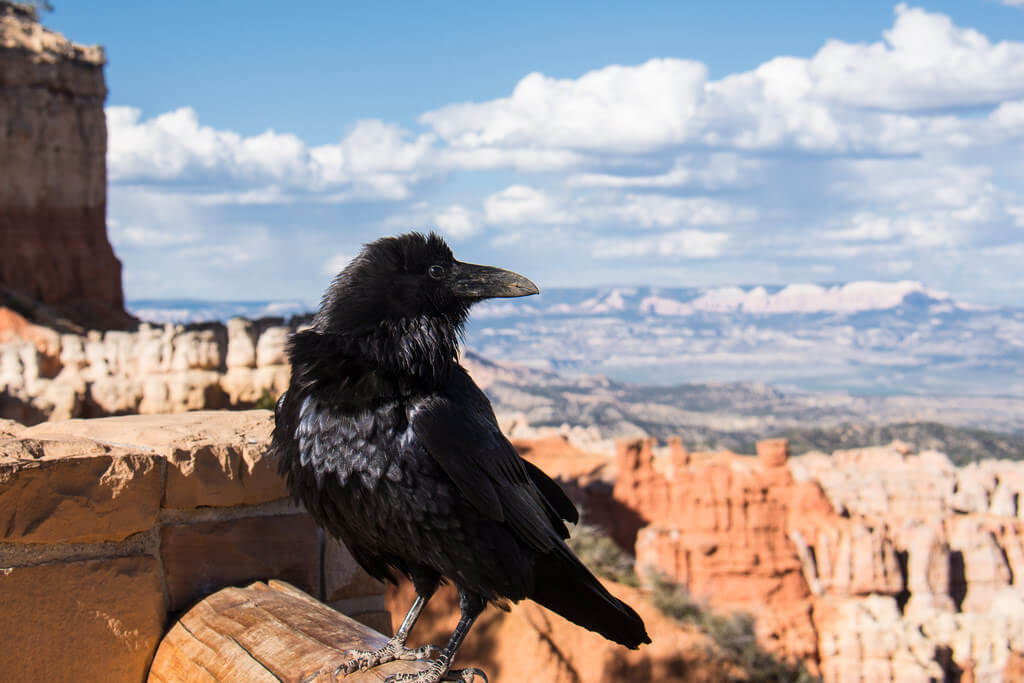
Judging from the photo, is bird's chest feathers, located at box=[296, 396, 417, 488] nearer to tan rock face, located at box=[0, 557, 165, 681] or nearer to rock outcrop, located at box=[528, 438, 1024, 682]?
tan rock face, located at box=[0, 557, 165, 681]

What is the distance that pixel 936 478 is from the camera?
104 ft

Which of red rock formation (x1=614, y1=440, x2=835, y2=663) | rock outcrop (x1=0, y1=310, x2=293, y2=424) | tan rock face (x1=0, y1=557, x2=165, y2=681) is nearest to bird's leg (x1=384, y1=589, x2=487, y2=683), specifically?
tan rock face (x1=0, y1=557, x2=165, y2=681)

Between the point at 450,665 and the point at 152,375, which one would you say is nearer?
the point at 450,665

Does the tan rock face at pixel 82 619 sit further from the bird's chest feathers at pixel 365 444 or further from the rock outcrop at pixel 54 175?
the rock outcrop at pixel 54 175

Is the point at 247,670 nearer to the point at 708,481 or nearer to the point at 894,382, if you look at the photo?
the point at 708,481

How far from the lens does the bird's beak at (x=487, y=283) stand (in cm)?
239

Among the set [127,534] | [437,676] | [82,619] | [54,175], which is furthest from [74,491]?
[54,175]

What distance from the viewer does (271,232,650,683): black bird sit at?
2.20m

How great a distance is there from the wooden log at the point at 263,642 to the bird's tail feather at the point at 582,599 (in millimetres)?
403

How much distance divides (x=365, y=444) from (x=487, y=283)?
1.63 ft

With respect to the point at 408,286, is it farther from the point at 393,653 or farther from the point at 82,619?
the point at 82,619

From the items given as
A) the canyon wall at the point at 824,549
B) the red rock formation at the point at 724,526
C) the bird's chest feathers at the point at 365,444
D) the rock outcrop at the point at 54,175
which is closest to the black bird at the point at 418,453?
the bird's chest feathers at the point at 365,444

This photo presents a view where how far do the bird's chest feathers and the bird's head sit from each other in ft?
0.73

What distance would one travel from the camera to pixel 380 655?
221 cm
